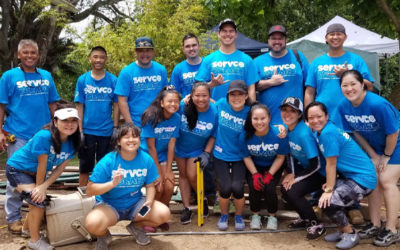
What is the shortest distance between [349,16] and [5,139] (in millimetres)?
20624

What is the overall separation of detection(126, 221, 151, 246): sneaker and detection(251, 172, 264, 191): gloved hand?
51.9 inches

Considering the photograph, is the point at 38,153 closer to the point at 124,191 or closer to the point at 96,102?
the point at 124,191

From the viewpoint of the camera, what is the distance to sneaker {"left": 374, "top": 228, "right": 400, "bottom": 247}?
12.1ft

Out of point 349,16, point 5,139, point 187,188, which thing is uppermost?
point 349,16

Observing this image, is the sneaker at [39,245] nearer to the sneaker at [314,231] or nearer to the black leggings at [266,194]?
the black leggings at [266,194]

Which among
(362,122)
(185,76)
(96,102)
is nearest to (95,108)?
(96,102)

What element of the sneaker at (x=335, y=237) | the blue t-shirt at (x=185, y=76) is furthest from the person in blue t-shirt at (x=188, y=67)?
the sneaker at (x=335, y=237)

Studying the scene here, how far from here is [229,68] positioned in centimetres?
453

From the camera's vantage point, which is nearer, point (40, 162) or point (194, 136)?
point (40, 162)

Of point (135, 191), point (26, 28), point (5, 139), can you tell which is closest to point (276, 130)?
point (135, 191)

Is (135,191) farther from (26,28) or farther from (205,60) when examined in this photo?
(26,28)

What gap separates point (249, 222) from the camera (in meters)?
4.50

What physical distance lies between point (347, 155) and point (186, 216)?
6.54 ft

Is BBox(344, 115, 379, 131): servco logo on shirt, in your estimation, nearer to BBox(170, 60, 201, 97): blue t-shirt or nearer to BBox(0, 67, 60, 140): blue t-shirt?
BBox(170, 60, 201, 97): blue t-shirt
